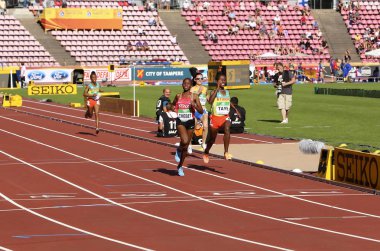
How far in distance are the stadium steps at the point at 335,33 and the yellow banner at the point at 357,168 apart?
206ft

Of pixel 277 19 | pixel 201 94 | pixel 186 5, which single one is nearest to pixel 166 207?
pixel 201 94

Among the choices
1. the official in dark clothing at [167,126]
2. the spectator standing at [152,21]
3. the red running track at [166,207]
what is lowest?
the red running track at [166,207]

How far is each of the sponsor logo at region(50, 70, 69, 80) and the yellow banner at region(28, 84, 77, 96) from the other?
842 centimetres

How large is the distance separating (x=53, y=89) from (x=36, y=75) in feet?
28.0

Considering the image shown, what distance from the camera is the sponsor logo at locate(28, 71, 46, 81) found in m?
66.9

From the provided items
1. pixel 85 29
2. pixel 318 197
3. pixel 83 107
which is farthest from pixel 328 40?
pixel 318 197

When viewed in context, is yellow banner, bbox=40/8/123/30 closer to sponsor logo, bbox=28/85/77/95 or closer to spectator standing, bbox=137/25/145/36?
spectator standing, bbox=137/25/145/36

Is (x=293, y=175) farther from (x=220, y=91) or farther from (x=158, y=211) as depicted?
(x=158, y=211)

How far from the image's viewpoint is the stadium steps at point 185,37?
3019 inches

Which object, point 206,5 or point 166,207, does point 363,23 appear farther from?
point 166,207

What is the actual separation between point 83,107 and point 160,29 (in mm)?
33150

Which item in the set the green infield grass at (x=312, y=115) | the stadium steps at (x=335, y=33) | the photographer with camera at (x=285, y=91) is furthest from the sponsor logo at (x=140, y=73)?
the photographer with camera at (x=285, y=91)

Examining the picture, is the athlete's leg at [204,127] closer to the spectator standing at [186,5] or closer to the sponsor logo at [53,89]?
the sponsor logo at [53,89]

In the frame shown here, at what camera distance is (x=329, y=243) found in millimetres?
12922
